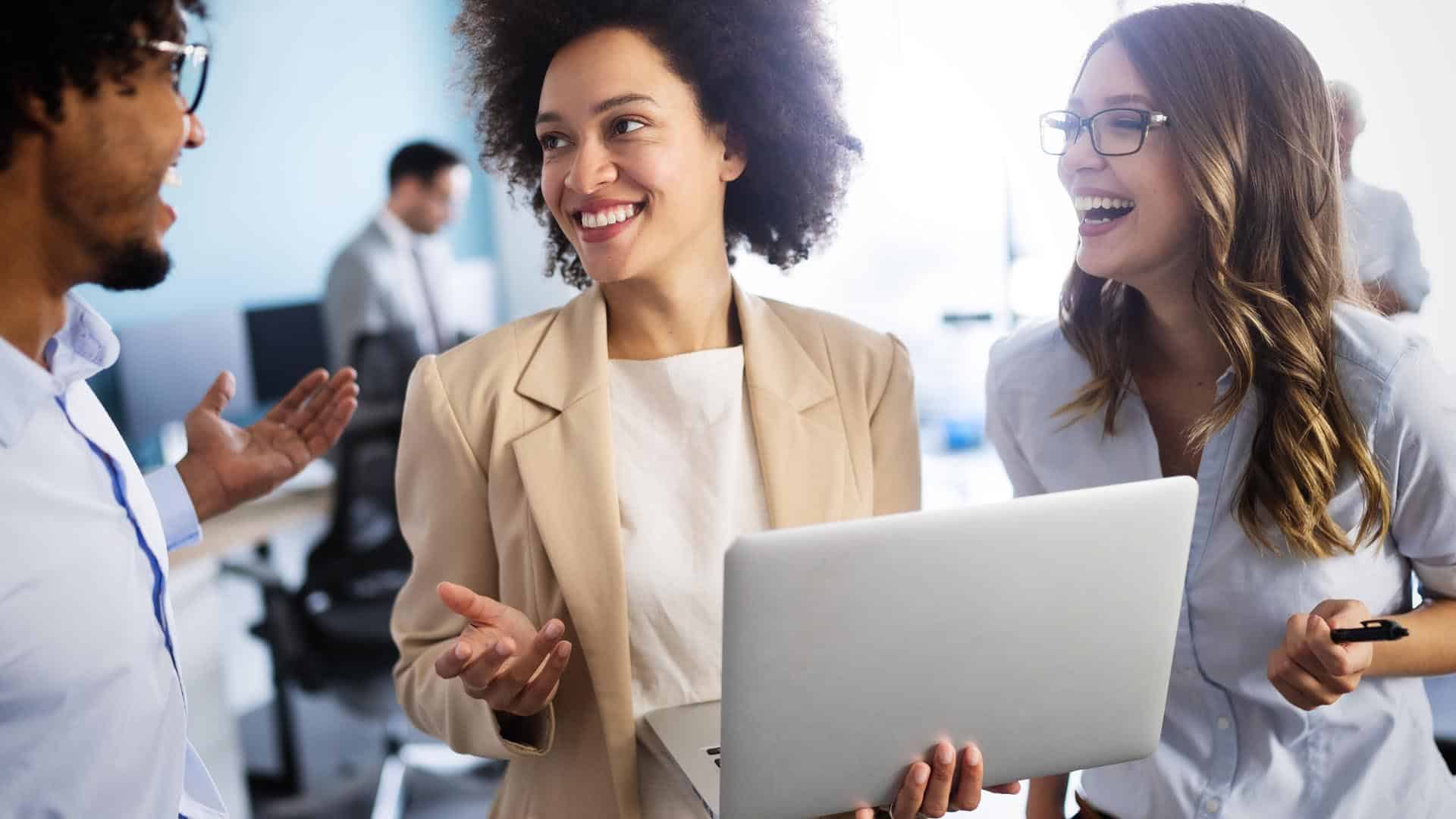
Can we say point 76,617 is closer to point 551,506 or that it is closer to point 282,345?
point 551,506

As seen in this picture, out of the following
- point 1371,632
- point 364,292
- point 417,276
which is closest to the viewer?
point 1371,632

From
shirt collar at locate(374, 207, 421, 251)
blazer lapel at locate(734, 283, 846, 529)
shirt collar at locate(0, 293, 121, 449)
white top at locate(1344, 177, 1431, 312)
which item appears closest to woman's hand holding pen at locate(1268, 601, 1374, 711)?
blazer lapel at locate(734, 283, 846, 529)

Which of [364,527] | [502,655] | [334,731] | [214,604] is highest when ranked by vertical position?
[502,655]

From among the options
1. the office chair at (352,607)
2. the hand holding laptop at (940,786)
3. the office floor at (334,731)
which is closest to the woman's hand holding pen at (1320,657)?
the hand holding laptop at (940,786)

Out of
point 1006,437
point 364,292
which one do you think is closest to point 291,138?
point 364,292

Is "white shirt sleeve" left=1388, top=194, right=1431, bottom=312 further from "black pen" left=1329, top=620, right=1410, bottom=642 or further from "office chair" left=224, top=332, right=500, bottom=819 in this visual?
"office chair" left=224, top=332, right=500, bottom=819

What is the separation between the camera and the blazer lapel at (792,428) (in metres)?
1.33

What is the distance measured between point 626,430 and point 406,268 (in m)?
3.27

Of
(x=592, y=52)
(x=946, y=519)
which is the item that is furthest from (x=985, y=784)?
(x=592, y=52)

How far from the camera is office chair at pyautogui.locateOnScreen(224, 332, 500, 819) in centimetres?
273

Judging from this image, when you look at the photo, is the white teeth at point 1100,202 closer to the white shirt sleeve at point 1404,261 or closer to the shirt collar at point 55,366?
the shirt collar at point 55,366

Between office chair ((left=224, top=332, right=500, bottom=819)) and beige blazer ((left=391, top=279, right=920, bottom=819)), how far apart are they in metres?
1.49

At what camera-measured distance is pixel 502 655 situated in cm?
108

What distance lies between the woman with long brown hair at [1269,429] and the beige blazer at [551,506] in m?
0.42
